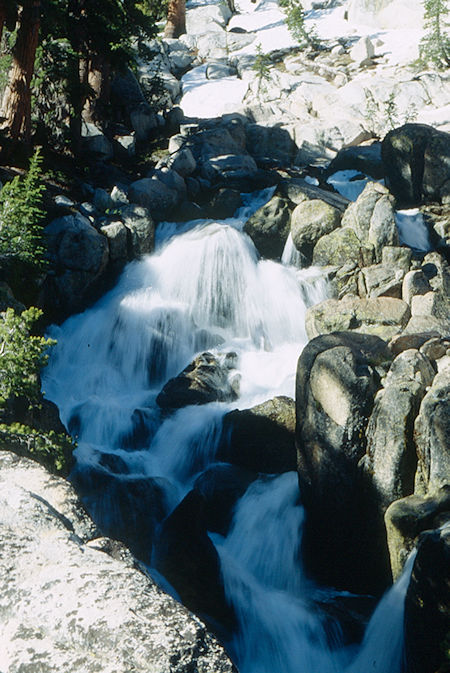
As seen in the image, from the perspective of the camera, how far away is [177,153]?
2309 cm

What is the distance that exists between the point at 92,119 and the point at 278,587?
1980 cm

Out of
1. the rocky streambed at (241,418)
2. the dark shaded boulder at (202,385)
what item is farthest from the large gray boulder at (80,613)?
the dark shaded boulder at (202,385)

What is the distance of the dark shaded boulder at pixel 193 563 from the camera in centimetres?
931

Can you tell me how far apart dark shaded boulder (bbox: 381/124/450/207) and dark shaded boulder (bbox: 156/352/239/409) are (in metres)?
11.0

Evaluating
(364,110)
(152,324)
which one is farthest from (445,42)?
(152,324)

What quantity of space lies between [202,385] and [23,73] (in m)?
10.7

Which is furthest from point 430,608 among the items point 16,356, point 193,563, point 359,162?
point 359,162

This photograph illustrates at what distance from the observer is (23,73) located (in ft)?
57.3

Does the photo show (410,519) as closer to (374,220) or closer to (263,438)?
(263,438)

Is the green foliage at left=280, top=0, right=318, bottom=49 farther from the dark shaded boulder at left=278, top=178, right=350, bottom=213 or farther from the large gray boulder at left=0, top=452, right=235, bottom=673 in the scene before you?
the large gray boulder at left=0, top=452, right=235, bottom=673

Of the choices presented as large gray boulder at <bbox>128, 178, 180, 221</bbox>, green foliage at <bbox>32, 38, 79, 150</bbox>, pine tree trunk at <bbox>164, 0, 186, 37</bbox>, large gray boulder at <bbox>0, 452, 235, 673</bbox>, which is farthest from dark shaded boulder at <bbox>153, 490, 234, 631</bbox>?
pine tree trunk at <bbox>164, 0, 186, 37</bbox>

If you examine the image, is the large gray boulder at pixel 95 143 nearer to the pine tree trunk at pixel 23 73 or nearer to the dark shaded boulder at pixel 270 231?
the pine tree trunk at pixel 23 73

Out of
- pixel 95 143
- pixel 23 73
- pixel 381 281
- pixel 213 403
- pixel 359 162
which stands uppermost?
pixel 23 73

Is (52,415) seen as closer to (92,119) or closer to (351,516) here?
(351,516)
